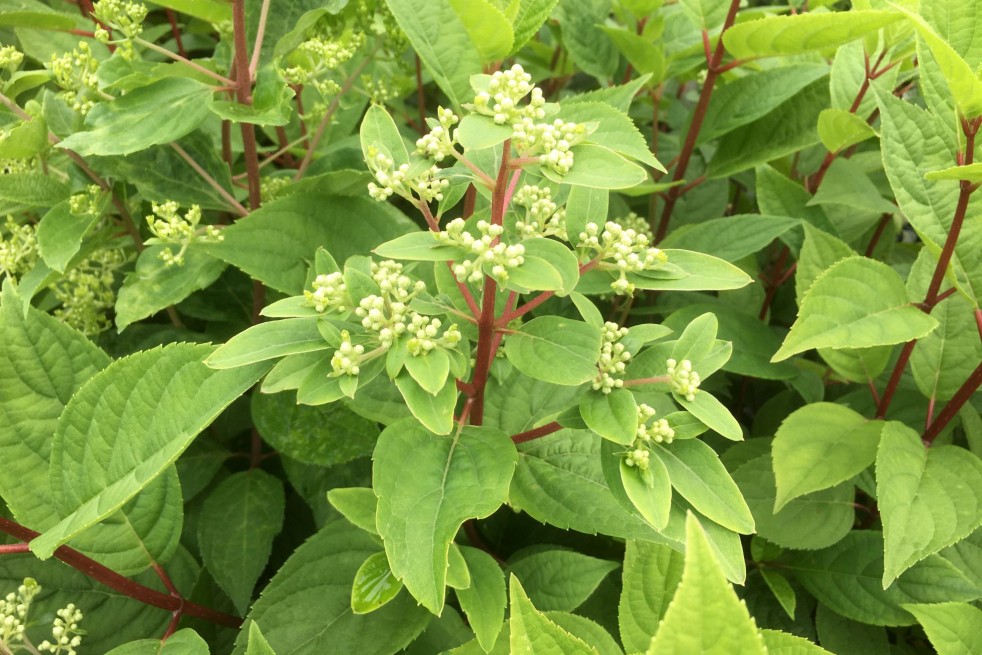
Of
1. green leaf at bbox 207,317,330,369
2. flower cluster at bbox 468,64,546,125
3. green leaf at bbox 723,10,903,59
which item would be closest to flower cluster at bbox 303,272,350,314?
green leaf at bbox 207,317,330,369

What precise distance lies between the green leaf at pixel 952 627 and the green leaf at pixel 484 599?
0.62 m

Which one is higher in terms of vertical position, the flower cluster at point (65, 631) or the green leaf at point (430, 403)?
the green leaf at point (430, 403)

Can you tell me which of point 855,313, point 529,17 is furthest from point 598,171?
point 855,313

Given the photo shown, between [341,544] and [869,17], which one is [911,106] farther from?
[341,544]

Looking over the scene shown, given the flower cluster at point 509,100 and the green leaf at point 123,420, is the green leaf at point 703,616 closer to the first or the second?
the flower cluster at point 509,100

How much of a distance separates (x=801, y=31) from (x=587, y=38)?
0.69 metres

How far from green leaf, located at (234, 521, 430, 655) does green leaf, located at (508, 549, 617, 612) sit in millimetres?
189

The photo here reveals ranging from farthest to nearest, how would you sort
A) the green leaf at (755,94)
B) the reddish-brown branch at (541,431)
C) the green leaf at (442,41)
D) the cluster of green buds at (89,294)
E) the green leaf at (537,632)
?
the green leaf at (755,94) < the cluster of green buds at (89,294) < the green leaf at (442,41) < the reddish-brown branch at (541,431) < the green leaf at (537,632)

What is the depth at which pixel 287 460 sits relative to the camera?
1490 mm

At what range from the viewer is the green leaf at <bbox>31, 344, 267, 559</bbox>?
1043 mm

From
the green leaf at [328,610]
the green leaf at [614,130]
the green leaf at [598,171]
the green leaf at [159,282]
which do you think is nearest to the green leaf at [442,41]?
the green leaf at [614,130]

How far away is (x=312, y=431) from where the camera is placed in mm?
1364

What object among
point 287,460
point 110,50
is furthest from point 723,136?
point 110,50

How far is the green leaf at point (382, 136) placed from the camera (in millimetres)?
975
